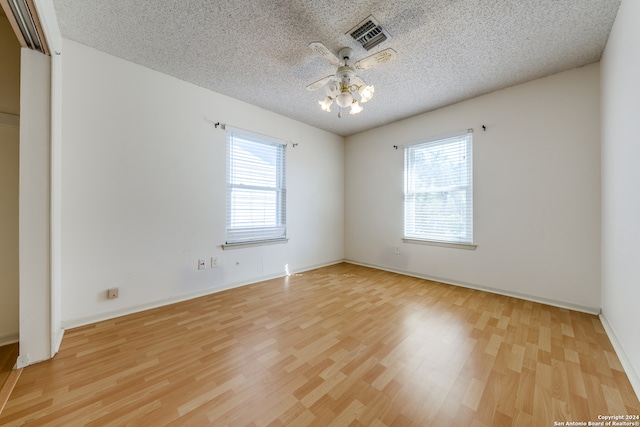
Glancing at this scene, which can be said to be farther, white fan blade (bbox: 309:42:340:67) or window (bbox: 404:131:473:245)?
window (bbox: 404:131:473:245)

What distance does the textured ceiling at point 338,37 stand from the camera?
185cm

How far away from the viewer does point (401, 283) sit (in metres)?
3.57

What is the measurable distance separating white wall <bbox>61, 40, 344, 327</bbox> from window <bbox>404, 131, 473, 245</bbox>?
2.48 metres

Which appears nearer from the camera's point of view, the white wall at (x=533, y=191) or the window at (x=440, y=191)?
the white wall at (x=533, y=191)

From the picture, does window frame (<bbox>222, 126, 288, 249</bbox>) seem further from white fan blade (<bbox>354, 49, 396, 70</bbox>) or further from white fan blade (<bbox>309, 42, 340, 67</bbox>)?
white fan blade (<bbox>354, 49, 396, 70</bbox>)

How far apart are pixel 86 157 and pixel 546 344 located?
4.44 metres

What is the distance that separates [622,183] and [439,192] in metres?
1.89

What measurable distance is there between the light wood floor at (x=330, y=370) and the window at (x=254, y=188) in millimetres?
1203

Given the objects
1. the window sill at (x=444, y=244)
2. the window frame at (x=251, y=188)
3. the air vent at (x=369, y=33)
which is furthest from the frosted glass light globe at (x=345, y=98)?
the window sill at (x=444, y=244)

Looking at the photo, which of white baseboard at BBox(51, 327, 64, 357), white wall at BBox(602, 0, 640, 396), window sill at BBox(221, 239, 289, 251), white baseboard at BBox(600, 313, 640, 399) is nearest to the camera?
white baseboard at BBox(600, 313, 640, 399)

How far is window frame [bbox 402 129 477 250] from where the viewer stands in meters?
3.35

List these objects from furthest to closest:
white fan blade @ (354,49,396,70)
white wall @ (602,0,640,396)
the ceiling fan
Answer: the ceiling fan < white fan blade @ (354,49,396,70) < white wall @ (602,0,640,396)

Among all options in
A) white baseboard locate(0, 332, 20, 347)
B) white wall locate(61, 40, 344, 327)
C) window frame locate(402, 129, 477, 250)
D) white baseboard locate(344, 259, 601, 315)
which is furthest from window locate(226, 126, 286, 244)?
white baseboard locate(344, 259, 601, 315)

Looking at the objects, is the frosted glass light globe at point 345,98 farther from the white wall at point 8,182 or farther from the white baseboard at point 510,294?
the white baseboard at point 510,294
